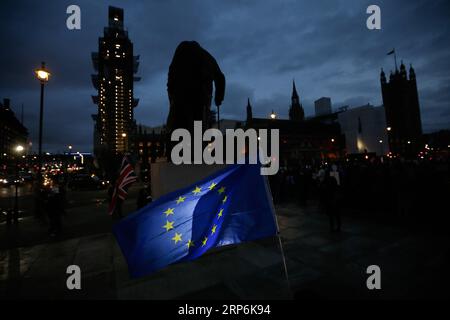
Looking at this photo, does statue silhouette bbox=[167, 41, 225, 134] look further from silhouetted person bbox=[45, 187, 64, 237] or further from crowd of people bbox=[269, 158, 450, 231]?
silhouetted person bbox=[45, 187, 64, 237]

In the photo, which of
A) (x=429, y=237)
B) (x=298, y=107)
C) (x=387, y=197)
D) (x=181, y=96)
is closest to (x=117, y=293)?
(x=181, y=96)

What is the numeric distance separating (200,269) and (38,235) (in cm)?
748

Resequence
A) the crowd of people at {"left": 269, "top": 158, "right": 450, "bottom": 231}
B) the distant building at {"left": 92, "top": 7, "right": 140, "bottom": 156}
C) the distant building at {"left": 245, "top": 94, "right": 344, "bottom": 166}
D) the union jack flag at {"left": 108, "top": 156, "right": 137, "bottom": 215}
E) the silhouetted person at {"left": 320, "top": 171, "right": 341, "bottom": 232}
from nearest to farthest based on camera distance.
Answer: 1. the union jack flag at {"left": 108, "top": 156, "right": 137, "bottom": 215}
2. the silhouetted person at {"left": 320, "top": 171, "right": 341, "bottom": 232}
3. the crowd of people at {"left": 269, "top": 158, "right": 450, "bottom": 231}
4. the distant building at {"left": 245, "top": 94, "right": 344, "bottom": 166}
5. the distant building at {"left": 92, "top": 7, "right": 140, "bottom": 156}

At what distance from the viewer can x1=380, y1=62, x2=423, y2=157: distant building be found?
125188mm

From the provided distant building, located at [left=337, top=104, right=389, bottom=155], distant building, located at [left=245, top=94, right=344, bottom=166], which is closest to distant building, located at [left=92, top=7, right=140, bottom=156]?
distant building, located at [left=245, top=94, right=344, bottom=166]

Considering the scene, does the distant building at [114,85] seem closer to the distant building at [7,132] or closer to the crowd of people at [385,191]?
the distant building at [7,132]

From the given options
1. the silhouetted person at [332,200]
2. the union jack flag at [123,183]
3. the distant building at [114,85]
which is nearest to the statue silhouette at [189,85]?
the union jack flag at [123,183]

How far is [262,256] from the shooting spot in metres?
5.83

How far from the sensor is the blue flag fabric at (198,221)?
264 cm

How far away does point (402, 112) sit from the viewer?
129m

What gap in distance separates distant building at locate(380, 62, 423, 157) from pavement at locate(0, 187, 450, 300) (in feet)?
468

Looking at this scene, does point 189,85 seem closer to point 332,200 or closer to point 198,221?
point 198,221

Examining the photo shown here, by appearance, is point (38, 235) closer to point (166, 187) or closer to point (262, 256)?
point (166, 187)

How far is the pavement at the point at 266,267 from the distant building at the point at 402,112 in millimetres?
142670
